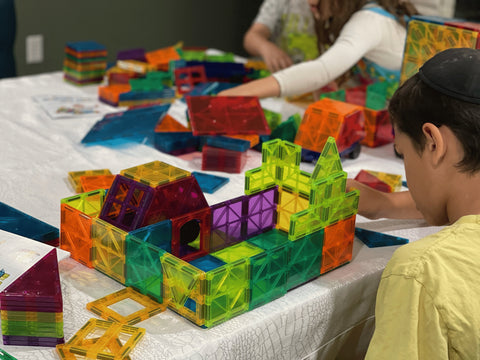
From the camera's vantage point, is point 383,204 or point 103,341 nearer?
point 103,341

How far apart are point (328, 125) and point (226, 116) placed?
22 cm

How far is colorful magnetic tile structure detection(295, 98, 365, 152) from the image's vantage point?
4.40ft

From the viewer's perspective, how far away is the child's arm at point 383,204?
3.63ft

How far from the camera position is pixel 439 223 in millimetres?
944

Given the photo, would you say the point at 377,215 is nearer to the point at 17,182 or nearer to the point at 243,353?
the point at 243,353

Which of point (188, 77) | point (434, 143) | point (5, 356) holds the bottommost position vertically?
point (5, 356)

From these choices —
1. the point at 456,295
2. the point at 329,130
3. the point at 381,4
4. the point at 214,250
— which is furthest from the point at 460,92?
the point at 381,4

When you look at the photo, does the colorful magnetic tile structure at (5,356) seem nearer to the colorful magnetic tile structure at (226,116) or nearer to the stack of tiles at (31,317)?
the stack of tiles at (31,317)

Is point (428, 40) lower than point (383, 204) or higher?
higher

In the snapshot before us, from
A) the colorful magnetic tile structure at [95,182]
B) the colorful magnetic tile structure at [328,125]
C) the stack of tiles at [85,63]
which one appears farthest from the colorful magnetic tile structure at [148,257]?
the stack of tiles at [85,63]

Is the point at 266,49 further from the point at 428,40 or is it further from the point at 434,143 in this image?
the point at 434,143

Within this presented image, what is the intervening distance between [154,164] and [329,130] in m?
0.52

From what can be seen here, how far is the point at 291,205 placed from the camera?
100 cm

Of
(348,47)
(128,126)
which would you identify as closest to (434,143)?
(128,126)
